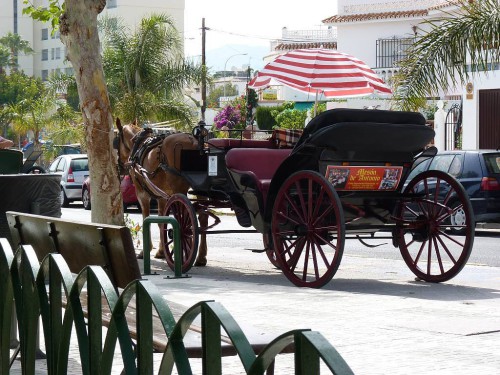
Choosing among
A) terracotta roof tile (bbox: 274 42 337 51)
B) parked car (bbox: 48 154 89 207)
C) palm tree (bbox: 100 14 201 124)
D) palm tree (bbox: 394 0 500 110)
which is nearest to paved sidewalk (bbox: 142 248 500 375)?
palm tree (bbox: 394 0 500 110)

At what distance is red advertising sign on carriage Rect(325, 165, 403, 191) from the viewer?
11.8m

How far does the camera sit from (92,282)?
167 inches

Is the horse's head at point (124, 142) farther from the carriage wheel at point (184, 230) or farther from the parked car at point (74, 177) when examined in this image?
the parked car at point (74, 177)

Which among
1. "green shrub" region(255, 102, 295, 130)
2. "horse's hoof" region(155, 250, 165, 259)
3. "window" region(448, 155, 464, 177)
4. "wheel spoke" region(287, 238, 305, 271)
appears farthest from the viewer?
"green shrub" region(255, 102, 295, 130)

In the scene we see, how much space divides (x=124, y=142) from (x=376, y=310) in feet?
24.5

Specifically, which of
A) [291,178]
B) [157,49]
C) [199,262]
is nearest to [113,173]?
[199,262]

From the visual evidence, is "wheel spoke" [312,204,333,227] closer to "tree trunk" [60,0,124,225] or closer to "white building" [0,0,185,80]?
"tree trunk" [60,0,124,225]

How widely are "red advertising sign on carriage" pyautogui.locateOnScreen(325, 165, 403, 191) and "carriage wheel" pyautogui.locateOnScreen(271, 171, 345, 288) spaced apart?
234 millimetres

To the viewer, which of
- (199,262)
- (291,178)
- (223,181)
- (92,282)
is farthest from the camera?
(199,262)

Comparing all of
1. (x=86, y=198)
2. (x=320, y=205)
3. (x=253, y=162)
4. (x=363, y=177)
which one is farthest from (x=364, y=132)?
(x=86, y=198)

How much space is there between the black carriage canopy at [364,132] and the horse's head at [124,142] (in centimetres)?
506

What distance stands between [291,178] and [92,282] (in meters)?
7.51

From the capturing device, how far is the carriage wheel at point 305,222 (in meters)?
11.5

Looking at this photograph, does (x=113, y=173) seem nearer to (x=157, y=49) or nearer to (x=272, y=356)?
(x=272, y=356)
